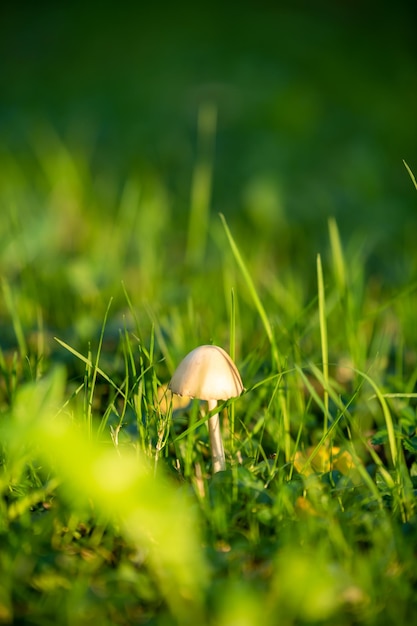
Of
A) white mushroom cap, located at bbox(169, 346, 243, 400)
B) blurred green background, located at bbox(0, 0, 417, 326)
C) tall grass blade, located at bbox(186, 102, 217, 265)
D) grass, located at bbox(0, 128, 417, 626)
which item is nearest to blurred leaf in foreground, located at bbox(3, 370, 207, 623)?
grass, located at bbox(0, 128, 417, 626)

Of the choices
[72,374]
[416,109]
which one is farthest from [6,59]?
[72,374]

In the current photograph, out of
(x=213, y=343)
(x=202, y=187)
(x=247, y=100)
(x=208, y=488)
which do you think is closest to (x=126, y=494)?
(x=208, y=488)

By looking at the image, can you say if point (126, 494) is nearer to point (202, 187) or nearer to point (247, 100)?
point (202, 187)

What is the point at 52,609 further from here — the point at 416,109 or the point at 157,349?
the point at 416,109

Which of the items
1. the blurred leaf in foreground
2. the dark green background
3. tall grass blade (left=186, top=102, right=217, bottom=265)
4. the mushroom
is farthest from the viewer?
the dark green background

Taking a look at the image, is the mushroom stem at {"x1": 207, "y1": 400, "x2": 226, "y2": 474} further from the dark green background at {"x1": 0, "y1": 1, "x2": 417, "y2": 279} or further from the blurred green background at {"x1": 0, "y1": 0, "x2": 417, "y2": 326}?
the dark green background at {"x1": 0, "y1": 1, "x2": 417, "y2": 279}
